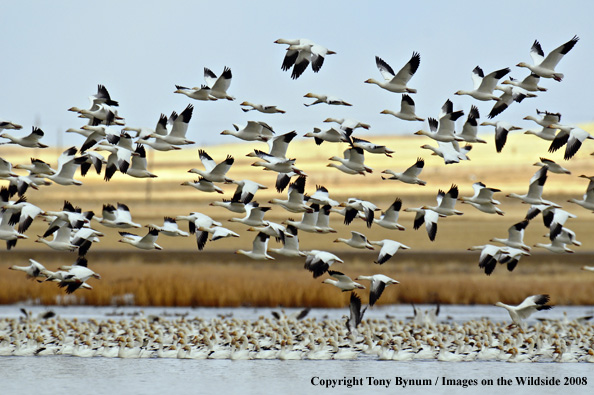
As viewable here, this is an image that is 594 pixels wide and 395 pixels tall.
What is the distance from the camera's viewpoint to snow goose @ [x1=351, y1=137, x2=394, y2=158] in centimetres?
1916

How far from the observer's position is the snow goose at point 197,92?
20.1 metres

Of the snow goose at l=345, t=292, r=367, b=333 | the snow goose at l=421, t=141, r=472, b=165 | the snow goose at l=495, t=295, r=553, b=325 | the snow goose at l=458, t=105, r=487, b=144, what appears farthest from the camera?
the snow goose at l=345, t=292, r=367, b=333

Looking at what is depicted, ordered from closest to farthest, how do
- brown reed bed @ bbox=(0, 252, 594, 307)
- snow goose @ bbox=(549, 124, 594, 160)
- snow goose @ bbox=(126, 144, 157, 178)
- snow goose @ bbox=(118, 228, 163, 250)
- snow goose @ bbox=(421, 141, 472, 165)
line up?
snow goose @ bbox=(549, 124, 594, 160)
snow goose @ bbox=(421, 141, 472, 165)
snow goose @ bbox=(126, 144, 157, 178)
snow goose @ bbox=(118, 228, 163, 250)
brown reed bed @ bbox=(0, 252, 594, 307)

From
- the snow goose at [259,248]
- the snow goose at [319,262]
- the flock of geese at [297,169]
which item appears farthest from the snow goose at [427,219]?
the snow goose at [259,248]

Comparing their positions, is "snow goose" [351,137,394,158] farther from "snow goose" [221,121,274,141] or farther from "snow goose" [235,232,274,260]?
"snow goose" [235,232,274,260]

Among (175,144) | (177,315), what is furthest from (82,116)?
(177,315)

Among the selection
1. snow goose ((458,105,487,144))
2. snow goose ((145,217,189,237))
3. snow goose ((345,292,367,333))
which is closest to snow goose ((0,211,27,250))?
snow goose ((145,217,189,237))

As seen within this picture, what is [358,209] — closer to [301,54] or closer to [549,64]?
[301,54]

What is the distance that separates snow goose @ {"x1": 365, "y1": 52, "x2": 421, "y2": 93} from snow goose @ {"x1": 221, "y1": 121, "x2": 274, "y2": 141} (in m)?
2.11

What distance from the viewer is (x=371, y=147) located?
64.7 feet

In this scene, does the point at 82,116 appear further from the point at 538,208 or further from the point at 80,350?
the point at 538,208

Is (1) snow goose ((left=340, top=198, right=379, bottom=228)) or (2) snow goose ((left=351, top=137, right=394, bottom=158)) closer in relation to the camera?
(2) snow goose ((left=351, top=137, right=394, bottom=158))

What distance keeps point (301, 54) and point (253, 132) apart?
6.87ft

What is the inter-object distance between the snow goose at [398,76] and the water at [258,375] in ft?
18.8
